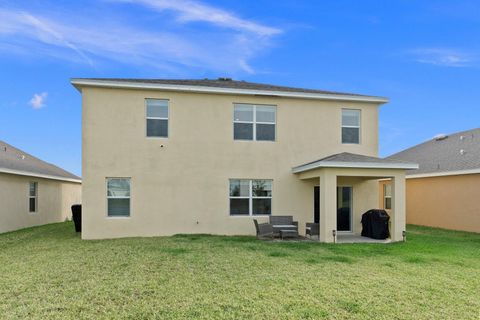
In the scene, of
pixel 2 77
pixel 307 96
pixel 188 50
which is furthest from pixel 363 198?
pixel 2 77

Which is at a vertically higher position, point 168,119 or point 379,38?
point 379,38

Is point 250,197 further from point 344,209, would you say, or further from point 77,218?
point 77,218

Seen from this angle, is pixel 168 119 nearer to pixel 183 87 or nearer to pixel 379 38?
pixel 183 87

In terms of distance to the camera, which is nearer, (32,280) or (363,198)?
(32,280)

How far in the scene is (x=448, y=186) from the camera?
1848 centimetres

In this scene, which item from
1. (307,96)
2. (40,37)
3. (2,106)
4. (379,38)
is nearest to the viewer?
(307,96)

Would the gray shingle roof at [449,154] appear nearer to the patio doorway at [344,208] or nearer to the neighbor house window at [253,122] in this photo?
the patio doorway at [344,208]

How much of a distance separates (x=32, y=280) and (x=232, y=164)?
8610 mm

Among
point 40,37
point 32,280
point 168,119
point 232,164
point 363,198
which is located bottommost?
point 32,280

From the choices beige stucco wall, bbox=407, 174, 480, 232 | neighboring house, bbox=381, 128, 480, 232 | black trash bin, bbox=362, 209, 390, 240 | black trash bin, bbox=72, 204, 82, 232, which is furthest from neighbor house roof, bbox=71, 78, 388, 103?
beige stucco wall, bbox=407, 174, 480, 232

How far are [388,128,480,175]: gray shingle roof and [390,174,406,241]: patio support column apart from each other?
20.3ft

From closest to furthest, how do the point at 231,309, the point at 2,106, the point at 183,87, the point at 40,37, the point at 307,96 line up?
1. the point at 231,309
2. the point at 183,87
3. the point at 307,96
4. the point at 40,37
5. the point at 2,106

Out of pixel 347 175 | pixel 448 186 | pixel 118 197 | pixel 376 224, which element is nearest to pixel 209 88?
pixel 118 197

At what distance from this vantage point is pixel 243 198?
1459cm
